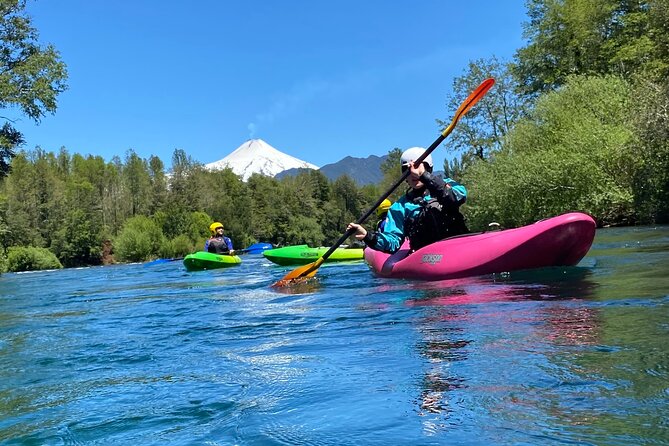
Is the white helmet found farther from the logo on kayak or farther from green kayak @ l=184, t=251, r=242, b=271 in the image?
green kayak @ l=184, t=251, r=242, b=271

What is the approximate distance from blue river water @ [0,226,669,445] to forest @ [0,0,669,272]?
1441 cm

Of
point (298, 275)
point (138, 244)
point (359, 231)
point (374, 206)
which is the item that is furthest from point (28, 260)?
point (359, 231)

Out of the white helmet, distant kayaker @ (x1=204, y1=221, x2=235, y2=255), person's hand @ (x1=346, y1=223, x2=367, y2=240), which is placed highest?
the white helmet

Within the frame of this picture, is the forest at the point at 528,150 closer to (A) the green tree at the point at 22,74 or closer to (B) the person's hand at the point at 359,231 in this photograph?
(A) the green tree at the point at 22,74

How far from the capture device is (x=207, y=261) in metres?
13.7

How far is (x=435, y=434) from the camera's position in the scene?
1668 mm

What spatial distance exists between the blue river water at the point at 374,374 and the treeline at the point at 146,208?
43601mm

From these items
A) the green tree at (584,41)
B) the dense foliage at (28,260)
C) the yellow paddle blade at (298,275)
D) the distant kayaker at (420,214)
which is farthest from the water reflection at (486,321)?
the dense foliage at (28,260)

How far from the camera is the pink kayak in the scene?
529 cm

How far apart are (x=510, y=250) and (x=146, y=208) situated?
198 feet

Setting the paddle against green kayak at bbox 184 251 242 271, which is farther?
green kayak at bbox 184 251 242 271

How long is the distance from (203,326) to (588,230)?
11.4 feet

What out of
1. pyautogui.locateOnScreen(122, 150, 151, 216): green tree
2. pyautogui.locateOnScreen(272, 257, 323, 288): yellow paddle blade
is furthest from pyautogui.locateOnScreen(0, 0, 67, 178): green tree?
pyautogui.locateOnScreen(122, 150, 151, 216): green tree

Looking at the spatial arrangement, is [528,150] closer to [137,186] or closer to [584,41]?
[584,41]
